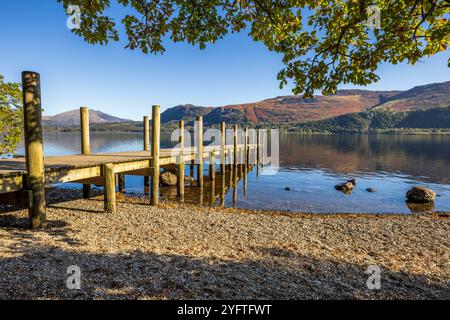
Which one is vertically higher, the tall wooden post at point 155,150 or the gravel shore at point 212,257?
the tall wooden post at point 155,150

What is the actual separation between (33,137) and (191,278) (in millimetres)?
5566

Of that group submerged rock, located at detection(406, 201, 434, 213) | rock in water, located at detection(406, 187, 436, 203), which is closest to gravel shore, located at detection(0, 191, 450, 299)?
submerged rock, located at detection(406, 201, 434, 213)

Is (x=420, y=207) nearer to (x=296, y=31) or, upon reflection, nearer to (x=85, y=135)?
(x=296, y=31)

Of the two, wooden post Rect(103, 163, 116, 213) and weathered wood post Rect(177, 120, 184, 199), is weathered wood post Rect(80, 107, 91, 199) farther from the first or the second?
weathered wood post Rect(177, 120, 184, 199)

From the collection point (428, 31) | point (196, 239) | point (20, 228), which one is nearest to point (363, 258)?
point (196, 239)

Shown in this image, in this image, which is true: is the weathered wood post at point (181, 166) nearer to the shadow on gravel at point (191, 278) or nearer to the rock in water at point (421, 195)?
the shadow on gravel at point (191, 278)

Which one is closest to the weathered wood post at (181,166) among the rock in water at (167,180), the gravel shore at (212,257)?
the rock in water at (167,180)

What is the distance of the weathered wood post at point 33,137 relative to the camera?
22.2 ft

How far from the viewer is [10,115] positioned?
1199 centimetres

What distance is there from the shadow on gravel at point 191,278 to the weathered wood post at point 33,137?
1.64 metres

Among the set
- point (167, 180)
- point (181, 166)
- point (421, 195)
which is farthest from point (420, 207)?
point (167, 180)

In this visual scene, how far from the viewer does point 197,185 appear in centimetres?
2078

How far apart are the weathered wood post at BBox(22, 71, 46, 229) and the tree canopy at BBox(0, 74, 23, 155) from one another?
248 inches

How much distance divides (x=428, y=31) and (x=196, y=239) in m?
7.70
